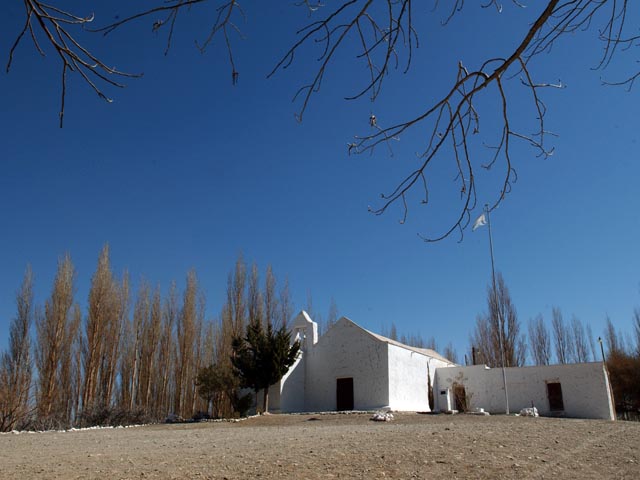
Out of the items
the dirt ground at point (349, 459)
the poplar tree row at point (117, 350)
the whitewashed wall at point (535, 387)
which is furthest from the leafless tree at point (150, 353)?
the dirt ground at point (349, 459)

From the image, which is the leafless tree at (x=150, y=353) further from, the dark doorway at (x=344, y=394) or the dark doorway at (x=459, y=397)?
the dark doorway at (x=459, y=397)

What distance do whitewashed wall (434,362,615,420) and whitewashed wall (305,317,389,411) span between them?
3.96 m

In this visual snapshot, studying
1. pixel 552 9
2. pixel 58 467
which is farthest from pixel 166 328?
pixel 552 9

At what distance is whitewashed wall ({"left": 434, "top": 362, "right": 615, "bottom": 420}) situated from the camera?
21.0 metres

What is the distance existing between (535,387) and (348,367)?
26.7 feet

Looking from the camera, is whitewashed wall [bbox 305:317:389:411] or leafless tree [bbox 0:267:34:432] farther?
whitewashed wall [bbox 305:317:389:411]

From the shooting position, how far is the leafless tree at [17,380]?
15834 millimetres

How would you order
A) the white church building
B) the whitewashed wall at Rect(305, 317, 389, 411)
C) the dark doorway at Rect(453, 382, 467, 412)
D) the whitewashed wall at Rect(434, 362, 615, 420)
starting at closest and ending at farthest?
the whitewashed wall at Rect(434, 362, 615, 420) → the white church building → the whitewashed wall at Rect(305, 317, 389, 411) → the dark doorway at Rect(453, 382, 467, 412)

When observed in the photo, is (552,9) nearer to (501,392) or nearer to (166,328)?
(501,392)

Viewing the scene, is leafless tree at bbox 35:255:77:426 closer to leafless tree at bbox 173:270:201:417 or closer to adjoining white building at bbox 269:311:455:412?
leafless tree at bbox 173:270:201:417

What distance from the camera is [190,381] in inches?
1100

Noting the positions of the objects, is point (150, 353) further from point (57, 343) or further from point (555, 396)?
point (555, 396)

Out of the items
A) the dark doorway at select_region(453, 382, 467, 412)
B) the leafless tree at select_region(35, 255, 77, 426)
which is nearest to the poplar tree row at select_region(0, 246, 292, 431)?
the leafless tree at select_region(35, 255, 77, 426)

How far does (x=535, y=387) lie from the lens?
22.4m
